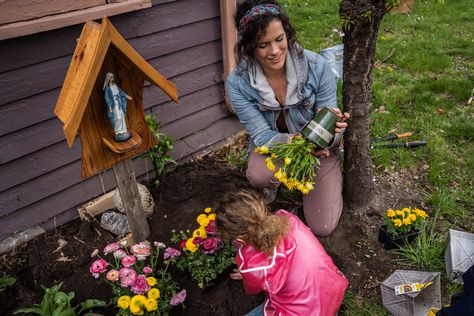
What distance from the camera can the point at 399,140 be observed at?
146 inches

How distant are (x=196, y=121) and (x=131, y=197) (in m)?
1.56

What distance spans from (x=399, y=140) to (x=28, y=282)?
11.3 feet

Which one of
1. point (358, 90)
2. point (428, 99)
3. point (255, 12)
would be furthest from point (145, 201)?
point (428, 99)

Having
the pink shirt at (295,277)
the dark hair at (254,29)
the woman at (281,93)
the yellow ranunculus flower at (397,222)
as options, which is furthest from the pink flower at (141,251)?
the yellow ranunculus flower at (397,222)

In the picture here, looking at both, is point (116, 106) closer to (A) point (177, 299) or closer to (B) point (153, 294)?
(B) point (153, 294)

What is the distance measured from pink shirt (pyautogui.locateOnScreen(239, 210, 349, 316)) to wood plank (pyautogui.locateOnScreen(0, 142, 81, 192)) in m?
1.79

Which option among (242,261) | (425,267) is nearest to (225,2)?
(242,261)

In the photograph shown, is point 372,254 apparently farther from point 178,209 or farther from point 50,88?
point 50,88

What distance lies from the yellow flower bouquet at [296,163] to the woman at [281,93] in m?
0.20

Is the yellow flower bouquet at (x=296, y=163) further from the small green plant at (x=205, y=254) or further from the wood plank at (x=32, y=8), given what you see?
the wood plank at (x=32, y=8)

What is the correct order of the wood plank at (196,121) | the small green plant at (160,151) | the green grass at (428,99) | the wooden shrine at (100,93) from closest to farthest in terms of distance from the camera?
the wooden shrine at (100,93), the green grass at (428,99), the small green plant at (160,151), the wood plank at (196,121)

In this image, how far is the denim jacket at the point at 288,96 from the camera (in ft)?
8.63

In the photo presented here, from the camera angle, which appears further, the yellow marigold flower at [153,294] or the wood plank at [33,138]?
the wood plank at [33,138]

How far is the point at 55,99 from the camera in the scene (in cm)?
284
